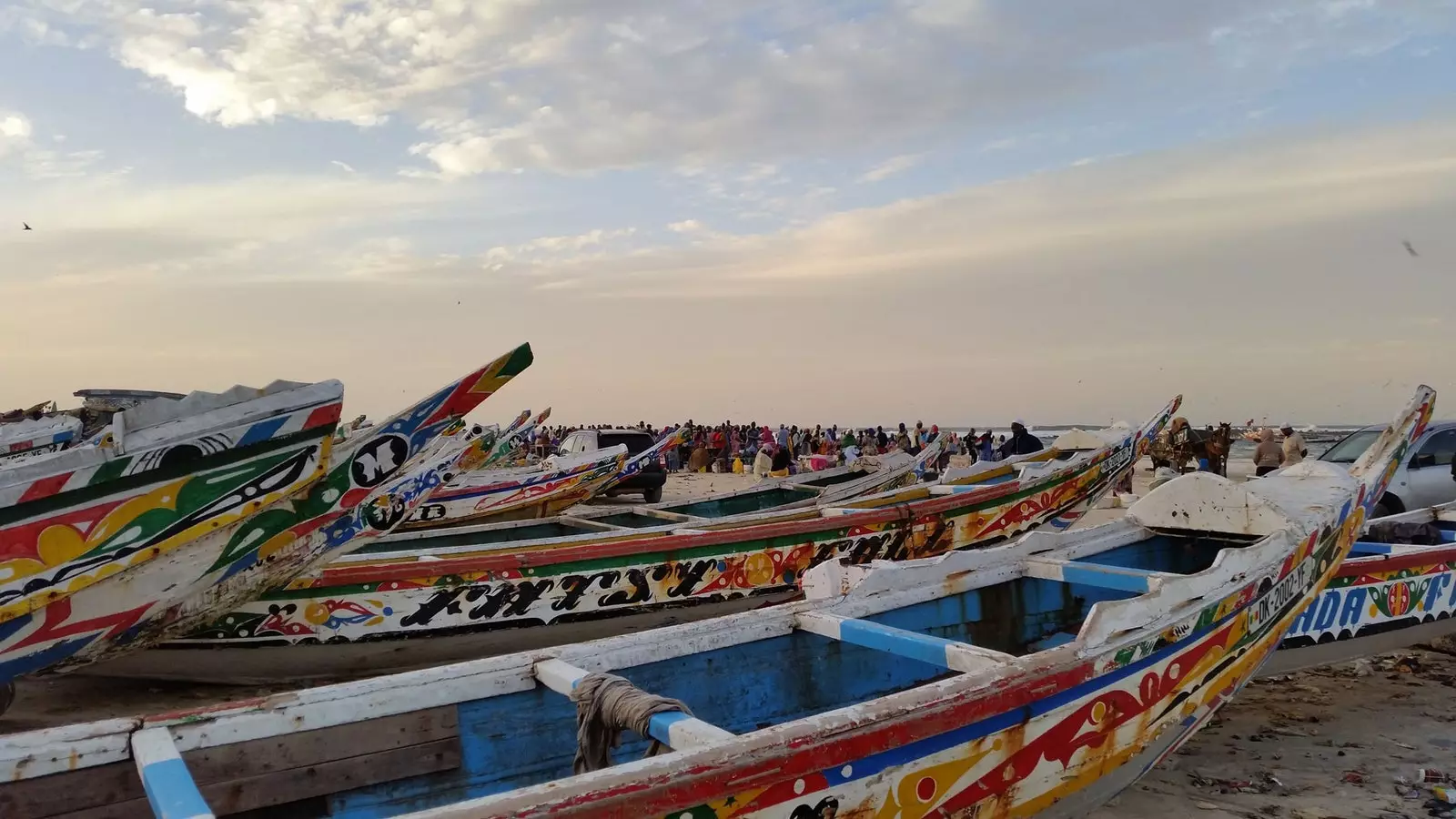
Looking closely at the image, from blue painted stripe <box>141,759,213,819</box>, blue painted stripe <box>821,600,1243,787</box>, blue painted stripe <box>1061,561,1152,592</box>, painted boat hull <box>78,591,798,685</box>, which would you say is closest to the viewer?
blue painted stripe <box>141,759,213,819</box>

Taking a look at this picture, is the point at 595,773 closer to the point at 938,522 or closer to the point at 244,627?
the point at 244,627

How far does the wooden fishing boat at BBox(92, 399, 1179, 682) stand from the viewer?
644 centimetres

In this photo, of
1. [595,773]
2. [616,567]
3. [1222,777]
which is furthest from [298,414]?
[1222,777]

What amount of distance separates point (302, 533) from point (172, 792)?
11.2 ft

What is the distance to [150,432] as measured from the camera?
494 centimetres

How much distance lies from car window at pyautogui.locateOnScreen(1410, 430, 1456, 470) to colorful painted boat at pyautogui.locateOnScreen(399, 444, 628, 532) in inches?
454

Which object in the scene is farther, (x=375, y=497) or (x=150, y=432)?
(x=375, y=497)

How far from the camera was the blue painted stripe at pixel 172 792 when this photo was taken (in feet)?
7.86

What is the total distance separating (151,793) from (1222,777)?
479 cm

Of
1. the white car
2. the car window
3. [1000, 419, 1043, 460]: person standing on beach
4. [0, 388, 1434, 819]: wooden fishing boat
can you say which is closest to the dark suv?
[1000, 419, 1043, 460]: person standing on beach

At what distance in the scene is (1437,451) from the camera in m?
11.4

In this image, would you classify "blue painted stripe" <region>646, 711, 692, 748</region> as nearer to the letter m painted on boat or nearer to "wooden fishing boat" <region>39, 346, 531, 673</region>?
"wooden fishing boat" <region>39, 346, 531, 673</region>

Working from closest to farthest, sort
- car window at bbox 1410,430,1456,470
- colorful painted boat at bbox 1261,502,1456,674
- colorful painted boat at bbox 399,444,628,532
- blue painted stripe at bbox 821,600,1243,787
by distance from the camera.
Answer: blue painted stripe at bbox 821,600,1243,787
colorful painted boat at bbox 1261,502,1456,674
car window at bbox 1410,430,1456,470
colorful painted boat at bbox 399,444,628,532

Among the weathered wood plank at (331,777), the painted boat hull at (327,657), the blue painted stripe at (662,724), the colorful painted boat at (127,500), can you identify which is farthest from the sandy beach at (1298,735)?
the weathered wood plank at (331,777)
